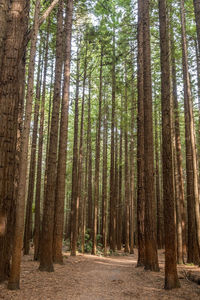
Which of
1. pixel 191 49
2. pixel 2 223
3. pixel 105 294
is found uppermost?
pixel 191 49

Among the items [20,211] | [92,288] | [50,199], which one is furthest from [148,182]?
[20,211]

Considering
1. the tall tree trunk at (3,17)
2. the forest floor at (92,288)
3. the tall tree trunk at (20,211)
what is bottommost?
the forest floor at (92,288)

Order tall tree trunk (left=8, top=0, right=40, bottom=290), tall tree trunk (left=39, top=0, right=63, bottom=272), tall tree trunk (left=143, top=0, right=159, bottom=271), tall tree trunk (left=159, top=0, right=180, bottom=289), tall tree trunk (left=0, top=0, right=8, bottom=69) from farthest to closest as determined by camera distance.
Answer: tall tree trunk (left=143, top=0, right=159, bottom=271), tall tree trunk (left=39, top=0, right=63, bottom=272), tall tree trunk (left=159, top=0, right=180, bottom=289), tall tree trunk (left=0, top=0, right=8, bottom=69), tall tree trunk (left=8, top=0, right=40, bottom=290)

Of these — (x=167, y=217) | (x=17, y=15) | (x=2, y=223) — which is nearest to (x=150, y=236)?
(x=167, y=217)

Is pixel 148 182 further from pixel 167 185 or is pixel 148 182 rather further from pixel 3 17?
pixel 3 17

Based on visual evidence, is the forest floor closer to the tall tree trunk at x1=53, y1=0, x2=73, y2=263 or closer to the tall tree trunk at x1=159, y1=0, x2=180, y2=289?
the tall tree trunk at x1=159, y1=0, x2=180, y2=289

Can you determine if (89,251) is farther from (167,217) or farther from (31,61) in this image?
(31,61)

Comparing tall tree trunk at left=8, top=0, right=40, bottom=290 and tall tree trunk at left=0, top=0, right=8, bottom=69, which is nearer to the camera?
tall tree trunk at left=8, top=0, right=40, bottom=290

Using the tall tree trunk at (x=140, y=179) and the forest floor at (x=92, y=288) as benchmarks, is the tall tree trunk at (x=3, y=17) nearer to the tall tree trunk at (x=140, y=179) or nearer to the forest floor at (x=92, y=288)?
the forest floor at (x=92, y=288)

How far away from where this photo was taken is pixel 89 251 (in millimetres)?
18094

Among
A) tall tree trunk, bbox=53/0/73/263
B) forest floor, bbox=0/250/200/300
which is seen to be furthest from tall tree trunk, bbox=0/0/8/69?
forest floor, bbox=0/250/200/300

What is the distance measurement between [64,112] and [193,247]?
8662 mm

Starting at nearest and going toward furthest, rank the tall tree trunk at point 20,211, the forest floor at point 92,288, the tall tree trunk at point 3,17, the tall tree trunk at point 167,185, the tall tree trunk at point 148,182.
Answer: the tall tree trunk at point 20,211 < the forest floor at point 92,288 < the tall tree trunk at point 3,17 < the tall tree trunk at point 167,185 < the tall tree trunk at point 148,182

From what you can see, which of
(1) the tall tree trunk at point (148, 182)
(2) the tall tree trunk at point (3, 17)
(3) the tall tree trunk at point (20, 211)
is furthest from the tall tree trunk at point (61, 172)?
(3) the tall tree trunk at point (20, 211)
